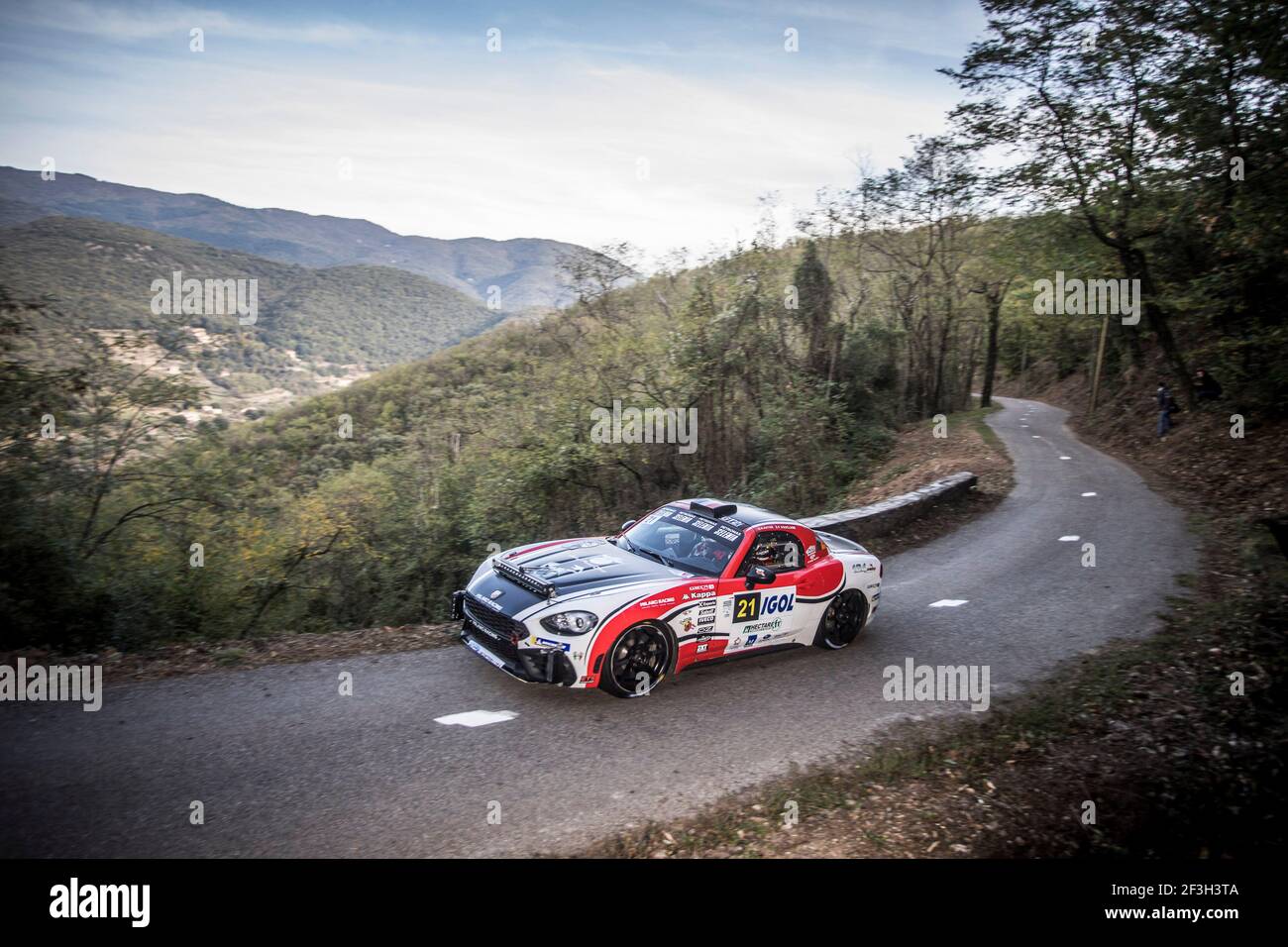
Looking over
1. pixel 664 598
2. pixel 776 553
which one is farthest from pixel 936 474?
pixel 664 598

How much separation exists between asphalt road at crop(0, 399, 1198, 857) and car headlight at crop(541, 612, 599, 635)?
72 cm

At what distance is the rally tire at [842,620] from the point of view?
8.22 metres

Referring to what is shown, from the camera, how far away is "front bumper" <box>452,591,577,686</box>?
6.24 meters

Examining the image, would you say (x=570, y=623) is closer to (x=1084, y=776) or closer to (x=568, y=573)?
(x=568, y=573)

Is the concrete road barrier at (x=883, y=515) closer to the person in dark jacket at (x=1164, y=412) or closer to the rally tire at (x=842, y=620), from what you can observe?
the rally tire at (x=842, y=620)

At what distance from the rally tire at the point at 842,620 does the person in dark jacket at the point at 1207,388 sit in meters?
18.9

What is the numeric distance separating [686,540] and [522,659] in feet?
7.67

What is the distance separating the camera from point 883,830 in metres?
5.02

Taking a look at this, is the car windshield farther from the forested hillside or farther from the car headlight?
the forested hillside
